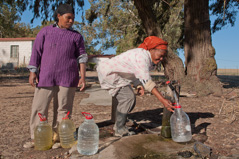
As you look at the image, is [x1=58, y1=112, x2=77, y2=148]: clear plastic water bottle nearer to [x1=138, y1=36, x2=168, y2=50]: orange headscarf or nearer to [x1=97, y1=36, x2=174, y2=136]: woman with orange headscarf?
[x1=97, y1=36, x2=174, y2=136]: woman with orange headscarf

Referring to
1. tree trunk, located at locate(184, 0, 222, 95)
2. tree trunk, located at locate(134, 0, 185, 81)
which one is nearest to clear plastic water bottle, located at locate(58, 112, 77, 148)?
tree trunk, located at locate(184, 0, 222, 95)

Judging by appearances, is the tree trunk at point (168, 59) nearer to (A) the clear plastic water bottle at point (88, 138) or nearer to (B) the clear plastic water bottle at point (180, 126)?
(B) the clear plastic water bottle at point (180, 126)

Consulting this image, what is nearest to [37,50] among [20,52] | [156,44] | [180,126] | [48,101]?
[48,101]

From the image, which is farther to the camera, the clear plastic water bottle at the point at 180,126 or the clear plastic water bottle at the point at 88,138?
the clear plastic water bottle at the point at 180,126

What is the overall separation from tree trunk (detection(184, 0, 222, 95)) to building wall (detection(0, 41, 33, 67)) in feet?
81.5

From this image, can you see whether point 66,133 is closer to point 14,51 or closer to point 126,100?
point 126,100

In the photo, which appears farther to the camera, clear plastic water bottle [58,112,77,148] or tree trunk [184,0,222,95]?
tree trunk [184,0,222,95]

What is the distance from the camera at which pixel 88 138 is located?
2789mm

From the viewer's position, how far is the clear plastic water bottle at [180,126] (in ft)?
10.4

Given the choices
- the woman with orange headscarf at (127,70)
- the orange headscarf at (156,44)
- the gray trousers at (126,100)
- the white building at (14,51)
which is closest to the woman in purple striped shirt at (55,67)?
the woman with orange headscarf at (127,70)

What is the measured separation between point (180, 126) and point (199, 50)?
5.81 meters

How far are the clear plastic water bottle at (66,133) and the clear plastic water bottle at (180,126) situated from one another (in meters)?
1.33

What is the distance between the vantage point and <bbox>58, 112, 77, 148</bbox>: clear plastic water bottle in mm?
3068

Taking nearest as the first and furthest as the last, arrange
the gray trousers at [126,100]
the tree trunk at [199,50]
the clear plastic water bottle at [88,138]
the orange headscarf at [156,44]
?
the clear plastic water bottle at [88,138] < the orange headscarf at [156,44] < the gray trousers at [126,100] < the tree trunk at [199,50]
